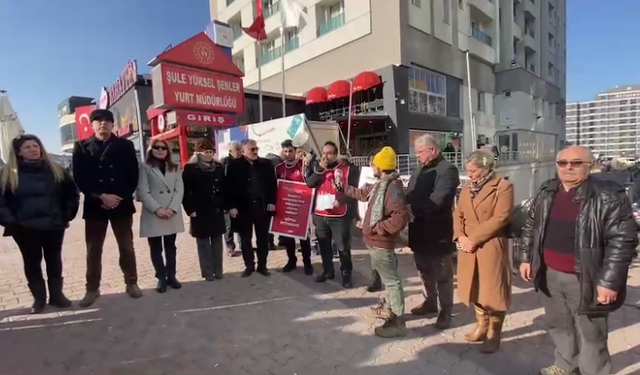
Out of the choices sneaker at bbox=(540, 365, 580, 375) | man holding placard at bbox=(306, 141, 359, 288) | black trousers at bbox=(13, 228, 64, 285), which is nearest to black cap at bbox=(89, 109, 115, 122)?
black trousers at bbox=(13, 228, 64, 285)

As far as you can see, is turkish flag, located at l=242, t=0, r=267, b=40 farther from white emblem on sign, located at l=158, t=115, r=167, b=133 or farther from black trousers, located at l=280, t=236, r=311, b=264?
black trousers, located at l=280, t=236, r=311, b=264

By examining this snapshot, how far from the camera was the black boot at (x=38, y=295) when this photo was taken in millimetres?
3777

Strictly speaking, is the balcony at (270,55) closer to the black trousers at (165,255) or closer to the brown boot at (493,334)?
the black trousers at (165,255)

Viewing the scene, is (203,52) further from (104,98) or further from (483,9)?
(483,9)

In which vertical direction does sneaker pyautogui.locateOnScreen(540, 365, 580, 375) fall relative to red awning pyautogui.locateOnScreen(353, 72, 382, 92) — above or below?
below

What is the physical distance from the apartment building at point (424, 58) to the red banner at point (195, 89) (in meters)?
4.07

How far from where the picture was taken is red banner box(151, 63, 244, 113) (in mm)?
8898

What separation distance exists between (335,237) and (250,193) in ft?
4.04

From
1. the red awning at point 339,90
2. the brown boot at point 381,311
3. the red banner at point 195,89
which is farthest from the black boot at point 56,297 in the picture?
the red awning at point 339,90

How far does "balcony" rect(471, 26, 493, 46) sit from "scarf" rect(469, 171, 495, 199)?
24681 millimetres

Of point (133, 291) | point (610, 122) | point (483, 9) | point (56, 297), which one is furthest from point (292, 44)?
point (610, 122)

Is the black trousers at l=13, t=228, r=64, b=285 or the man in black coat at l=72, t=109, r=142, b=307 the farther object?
the man in black coat at l=72, t=109, r=142, b=307

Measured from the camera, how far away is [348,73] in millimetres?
20000

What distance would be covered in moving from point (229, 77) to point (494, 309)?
368 inches
